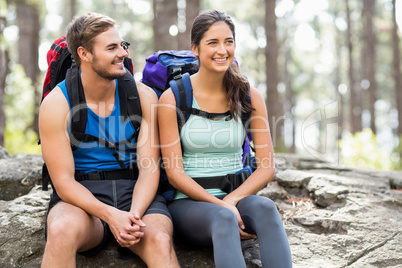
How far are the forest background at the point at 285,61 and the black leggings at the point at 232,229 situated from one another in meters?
3.68

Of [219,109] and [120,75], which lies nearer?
[120,75]

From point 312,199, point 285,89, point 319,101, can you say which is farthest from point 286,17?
point 312,199

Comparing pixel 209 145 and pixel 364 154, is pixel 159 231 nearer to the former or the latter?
pixel 209 145

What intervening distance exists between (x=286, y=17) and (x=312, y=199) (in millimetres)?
28597

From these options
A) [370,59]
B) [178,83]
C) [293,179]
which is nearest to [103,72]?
[178,83]

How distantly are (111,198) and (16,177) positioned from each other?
2.02m

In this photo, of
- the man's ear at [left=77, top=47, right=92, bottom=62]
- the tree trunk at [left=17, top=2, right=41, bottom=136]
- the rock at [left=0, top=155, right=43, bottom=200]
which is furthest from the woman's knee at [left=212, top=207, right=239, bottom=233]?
the tree trunk at [left=17, top=2, right=41, bottom=136]

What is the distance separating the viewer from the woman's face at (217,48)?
307 cm

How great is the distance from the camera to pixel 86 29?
9.39ft

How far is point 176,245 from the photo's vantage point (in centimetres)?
315

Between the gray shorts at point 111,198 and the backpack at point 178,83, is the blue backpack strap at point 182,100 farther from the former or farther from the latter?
the gray shorts at point 111,198

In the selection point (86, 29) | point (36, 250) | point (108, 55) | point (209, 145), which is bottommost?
point (36, 250)

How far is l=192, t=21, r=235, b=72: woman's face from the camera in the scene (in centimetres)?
307

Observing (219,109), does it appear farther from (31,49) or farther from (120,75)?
(31,49)
